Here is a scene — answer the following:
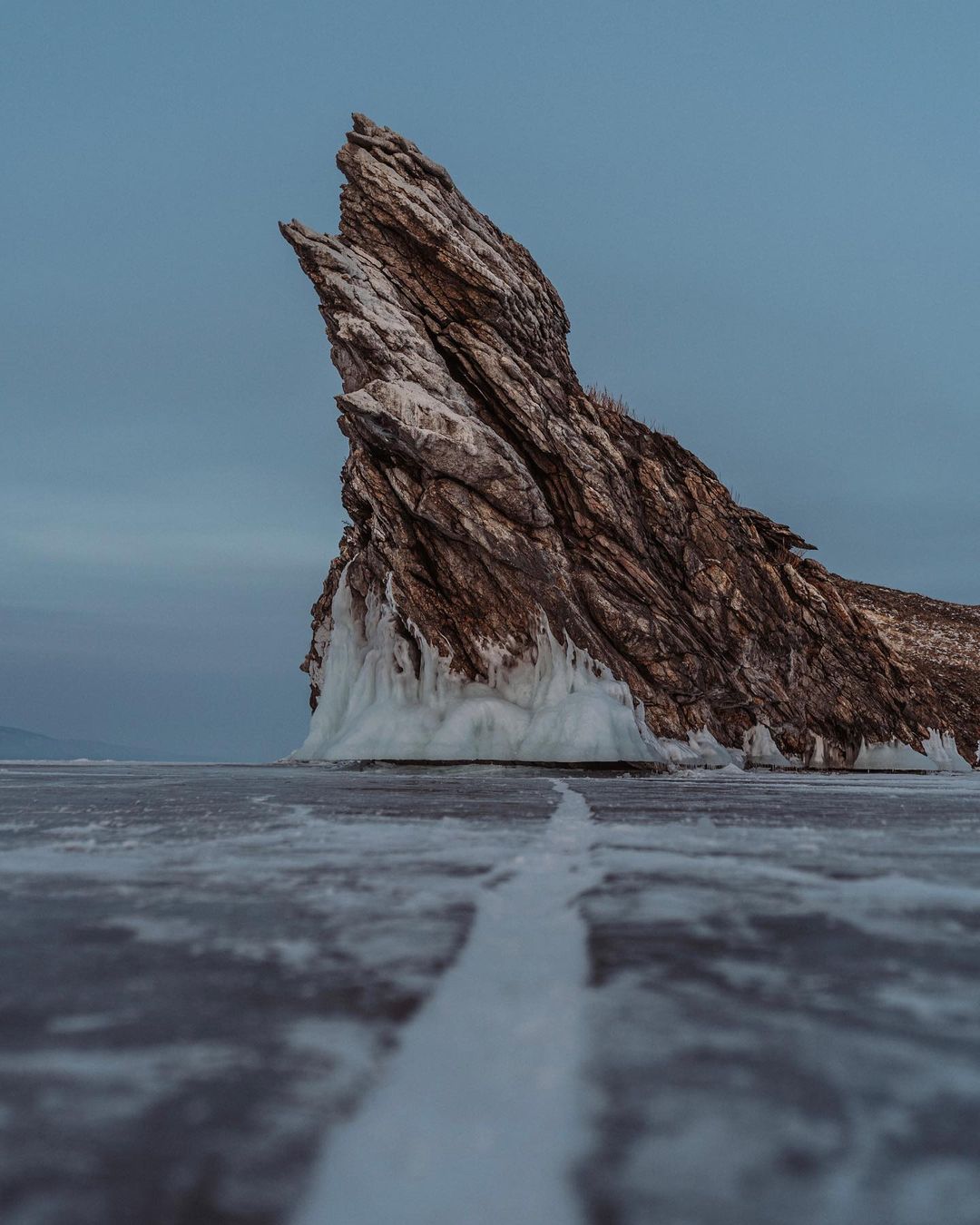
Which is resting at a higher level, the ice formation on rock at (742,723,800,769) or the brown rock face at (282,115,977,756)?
the brown rock face at (282,115,977,756)

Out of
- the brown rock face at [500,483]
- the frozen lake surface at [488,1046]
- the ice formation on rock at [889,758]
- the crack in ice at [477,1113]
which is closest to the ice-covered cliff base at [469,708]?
the brown rock face at [500,483]

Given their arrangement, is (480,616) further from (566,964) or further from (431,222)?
(566,964)

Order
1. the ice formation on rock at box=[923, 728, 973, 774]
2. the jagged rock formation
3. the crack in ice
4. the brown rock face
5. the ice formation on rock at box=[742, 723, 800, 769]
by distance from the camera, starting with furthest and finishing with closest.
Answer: the jagged rock formation → the ice formation on rock at box=[923, 728, 973, 774] → the ice formation on rock at box=[742, 723, 800, 769] → the brown rock face → the crack in ice

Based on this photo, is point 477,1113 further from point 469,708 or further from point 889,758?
point 889,758

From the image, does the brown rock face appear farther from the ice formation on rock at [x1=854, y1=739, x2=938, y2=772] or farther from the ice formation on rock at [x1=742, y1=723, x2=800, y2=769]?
the ice formation on rock at [x1=854, y1=739, x2=938, y2=772]

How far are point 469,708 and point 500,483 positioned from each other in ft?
16.7

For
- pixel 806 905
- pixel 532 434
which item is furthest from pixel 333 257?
pixel 806 905

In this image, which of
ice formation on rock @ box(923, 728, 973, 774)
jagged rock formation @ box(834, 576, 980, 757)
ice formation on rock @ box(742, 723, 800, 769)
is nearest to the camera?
ice formation on rock @ box(742, 723, 800, 769)

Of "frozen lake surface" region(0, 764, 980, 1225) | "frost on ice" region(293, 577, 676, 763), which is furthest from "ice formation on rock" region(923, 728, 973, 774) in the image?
"frozen lake surface" region(0, 764, 980, 1225)

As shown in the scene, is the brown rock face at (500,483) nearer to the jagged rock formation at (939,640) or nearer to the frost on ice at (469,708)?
the frost on ice at (469,708)

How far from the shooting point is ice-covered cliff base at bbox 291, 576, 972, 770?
17.4 meters

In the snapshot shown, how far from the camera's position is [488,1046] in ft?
4.28

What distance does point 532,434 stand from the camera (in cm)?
2039

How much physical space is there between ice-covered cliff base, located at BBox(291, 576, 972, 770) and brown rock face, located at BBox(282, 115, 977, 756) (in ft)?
1.78
